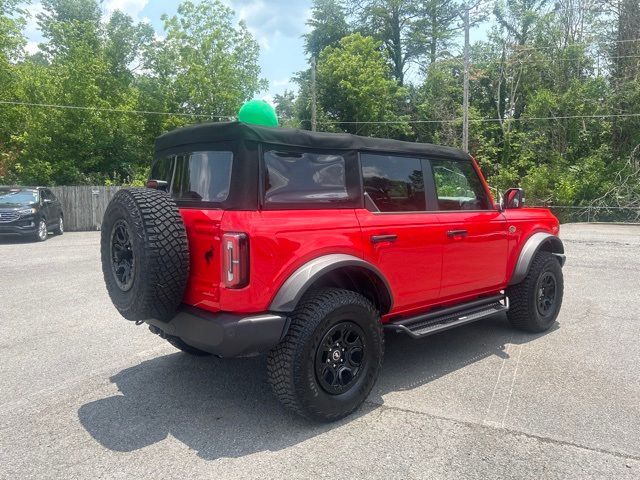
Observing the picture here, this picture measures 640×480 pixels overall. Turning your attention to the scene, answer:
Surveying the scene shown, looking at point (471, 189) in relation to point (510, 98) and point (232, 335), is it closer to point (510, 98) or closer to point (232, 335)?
point (232, 335)

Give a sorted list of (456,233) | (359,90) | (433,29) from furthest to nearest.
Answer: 1. (433,29)
2. (359,90)
3. (456,233)

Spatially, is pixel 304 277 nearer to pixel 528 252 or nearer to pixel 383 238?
pixel 383 238

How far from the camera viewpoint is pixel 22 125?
24.5 m

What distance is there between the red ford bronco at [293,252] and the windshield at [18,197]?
12.7 m

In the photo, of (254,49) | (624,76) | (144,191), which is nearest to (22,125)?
(254,49)

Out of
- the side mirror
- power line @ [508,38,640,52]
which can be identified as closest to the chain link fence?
power line @ [508,38,640,52]

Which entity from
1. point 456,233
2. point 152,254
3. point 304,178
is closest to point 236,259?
point 152,254

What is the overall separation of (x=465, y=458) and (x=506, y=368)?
1.66 meters

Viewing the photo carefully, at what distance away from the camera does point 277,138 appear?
3.35 metres

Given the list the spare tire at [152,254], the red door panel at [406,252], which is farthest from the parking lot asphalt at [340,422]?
the spare tire at [152,254]

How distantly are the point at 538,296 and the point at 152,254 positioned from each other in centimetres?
410

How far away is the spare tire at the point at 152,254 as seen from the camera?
3.09m

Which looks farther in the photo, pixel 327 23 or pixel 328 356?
pixel 327 23

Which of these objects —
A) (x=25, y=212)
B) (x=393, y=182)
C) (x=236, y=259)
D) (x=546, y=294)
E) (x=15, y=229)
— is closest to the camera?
(x=236, y=259)
